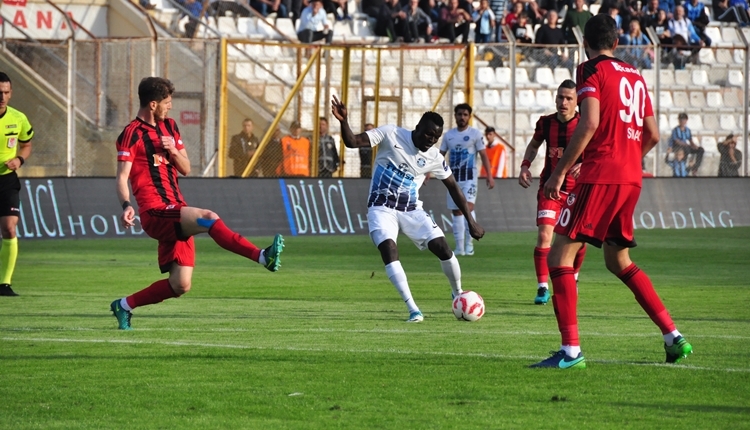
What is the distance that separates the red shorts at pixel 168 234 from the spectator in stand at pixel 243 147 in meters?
14.6

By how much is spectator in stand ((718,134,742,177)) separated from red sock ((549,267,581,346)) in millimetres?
21474

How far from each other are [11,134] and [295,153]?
38.0 feet

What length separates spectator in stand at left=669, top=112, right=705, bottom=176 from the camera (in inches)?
1129

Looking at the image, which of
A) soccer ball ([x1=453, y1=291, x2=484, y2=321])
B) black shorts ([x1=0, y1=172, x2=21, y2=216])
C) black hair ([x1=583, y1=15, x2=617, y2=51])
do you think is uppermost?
black hair ([x1=583, y1=15, x2=617, y2=51])

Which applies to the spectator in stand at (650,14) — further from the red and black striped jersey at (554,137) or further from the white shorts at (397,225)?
the white shorts at (397,225)

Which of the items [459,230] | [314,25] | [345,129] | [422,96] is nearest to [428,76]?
[422,96]

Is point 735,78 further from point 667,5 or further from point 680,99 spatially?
point 667,5

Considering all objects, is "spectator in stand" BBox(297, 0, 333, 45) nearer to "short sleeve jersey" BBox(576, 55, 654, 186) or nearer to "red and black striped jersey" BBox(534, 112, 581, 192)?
"red and black striped jersey" BBox(534, 112, 581, 192)

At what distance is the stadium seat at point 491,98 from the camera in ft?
91.8

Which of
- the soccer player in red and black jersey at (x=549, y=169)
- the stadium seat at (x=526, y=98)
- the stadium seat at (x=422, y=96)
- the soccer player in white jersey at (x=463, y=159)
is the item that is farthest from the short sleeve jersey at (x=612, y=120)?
the stadium seat at (x=526, y=98)

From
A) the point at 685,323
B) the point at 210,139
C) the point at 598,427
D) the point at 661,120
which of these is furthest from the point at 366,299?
the point at 661,120

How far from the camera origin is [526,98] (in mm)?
29641

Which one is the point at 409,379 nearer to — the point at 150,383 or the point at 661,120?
the point at 150,383

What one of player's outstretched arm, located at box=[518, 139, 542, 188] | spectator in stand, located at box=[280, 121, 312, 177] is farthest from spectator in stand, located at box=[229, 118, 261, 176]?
player's outstretched arm, located at box=[518, 139, 542, 188]
